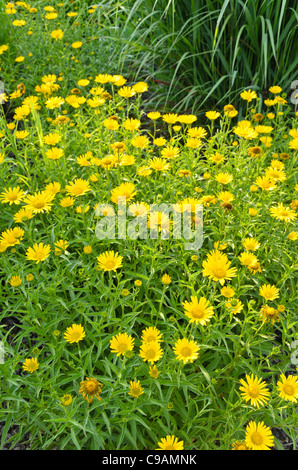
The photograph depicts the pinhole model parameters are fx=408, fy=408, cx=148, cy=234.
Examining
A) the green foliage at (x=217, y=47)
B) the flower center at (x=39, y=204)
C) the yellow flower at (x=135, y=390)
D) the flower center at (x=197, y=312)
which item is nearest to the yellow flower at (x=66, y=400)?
the yellow flower at (x=135, y=390)

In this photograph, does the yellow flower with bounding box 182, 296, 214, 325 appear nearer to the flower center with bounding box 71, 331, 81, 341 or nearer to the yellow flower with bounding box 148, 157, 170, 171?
the flower center with bounding box 71, 331, 81, 341

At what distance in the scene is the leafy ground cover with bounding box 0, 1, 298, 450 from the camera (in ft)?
4.43

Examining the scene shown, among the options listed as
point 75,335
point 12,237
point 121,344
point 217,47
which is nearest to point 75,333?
point 75,335

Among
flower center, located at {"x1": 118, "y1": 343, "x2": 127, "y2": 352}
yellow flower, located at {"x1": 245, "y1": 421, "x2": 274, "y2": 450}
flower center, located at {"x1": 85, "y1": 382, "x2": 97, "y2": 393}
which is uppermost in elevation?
flower center, located at {"x1": 118, "y1": 343, "x2": 127, "y2": 352}

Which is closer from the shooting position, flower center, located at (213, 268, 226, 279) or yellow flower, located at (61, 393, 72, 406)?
yellow flower, located at (61, 393, 72, 406)

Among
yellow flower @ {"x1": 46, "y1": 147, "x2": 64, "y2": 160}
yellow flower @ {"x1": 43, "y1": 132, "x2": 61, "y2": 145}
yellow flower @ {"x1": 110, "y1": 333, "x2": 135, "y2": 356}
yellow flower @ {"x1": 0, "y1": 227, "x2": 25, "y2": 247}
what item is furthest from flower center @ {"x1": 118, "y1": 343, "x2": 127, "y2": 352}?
yellow flower @ {"x1": 43, "y1": 132, "x2": 61, "y2": 145}

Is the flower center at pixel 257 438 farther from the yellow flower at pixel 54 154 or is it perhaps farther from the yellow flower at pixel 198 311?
the yellow flower at pixel 54 154

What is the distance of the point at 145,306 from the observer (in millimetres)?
1727

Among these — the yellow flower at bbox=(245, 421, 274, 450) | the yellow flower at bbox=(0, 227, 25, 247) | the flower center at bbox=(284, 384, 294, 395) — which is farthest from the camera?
the yellow flower at bbox=(0, 227, 25, 247)

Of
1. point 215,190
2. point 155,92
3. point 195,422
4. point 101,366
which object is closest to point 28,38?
point 155,92

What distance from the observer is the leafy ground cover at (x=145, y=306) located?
135 cm

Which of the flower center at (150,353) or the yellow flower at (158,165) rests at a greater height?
the yellow flower at (158,165)

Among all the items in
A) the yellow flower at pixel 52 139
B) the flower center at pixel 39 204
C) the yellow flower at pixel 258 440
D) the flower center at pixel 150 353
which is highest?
the yellow flower at pixel 52 139

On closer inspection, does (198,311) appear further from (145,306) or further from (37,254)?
(37,254)
